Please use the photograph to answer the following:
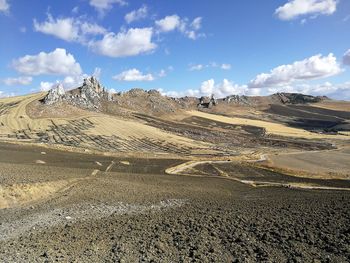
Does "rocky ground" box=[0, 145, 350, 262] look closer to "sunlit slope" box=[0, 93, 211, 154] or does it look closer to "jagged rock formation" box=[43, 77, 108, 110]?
"sunlit slope" box=[0, 93, 211, 154]

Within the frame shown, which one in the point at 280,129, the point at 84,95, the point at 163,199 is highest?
the point at 84,95

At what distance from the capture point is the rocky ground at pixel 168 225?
2262 cm

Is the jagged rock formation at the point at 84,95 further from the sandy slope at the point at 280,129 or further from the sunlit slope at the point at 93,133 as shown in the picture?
the sandy slope at the point at 280,129

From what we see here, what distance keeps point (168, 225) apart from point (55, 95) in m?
120

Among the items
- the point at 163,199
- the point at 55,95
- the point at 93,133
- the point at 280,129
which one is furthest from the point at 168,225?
the point at 280,129

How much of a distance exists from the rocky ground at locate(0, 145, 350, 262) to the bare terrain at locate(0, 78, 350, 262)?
0.27ft

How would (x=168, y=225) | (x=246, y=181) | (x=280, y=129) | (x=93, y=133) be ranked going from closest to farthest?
(x=168, y=225) → (x=246, y=181) → (x=93, y=133) → (x=280, y=129)

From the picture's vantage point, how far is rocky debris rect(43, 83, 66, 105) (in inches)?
5384

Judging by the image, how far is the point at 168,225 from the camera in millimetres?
28766

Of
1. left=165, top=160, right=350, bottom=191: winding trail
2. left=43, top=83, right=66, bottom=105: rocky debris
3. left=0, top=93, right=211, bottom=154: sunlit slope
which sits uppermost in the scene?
left=43, top=83, right=66, bottom=105: rocky debris

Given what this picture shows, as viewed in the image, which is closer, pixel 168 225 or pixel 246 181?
pixel 168 225

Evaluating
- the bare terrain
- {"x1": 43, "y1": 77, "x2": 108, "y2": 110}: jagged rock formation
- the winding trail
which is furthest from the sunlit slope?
the winding trail

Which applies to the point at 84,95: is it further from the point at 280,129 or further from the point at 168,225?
the point at 168,225

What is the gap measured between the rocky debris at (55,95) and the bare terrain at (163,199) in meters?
24.7
